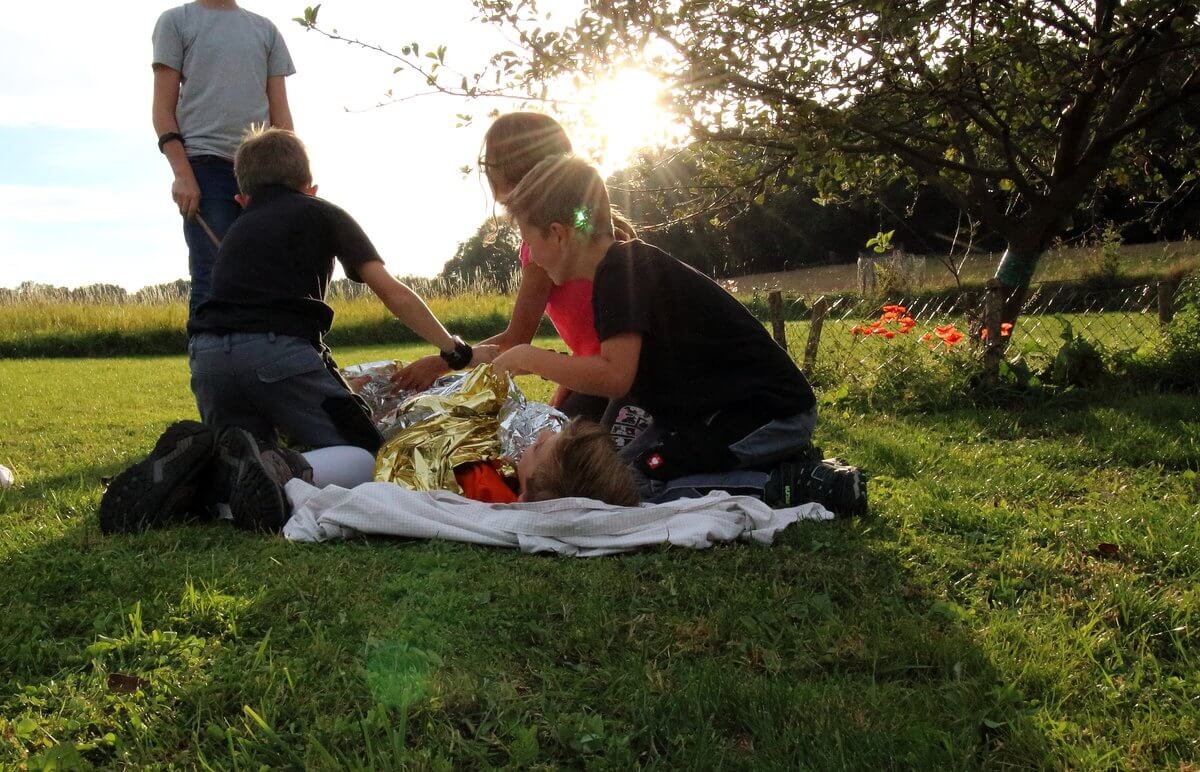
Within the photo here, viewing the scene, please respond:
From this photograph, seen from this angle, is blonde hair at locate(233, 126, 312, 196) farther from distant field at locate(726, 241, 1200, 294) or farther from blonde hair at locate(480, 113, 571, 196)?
distant field at locate(726, 241, 1200, 294)

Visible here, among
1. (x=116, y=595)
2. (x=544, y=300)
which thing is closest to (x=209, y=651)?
(x=116, y=595)

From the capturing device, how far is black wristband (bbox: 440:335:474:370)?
4.01 m

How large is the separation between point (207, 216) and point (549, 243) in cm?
195

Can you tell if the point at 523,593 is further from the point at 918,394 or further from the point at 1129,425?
the point at 918,394

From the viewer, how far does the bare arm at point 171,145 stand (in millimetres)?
4312

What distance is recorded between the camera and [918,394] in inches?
228

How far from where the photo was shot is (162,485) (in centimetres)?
310

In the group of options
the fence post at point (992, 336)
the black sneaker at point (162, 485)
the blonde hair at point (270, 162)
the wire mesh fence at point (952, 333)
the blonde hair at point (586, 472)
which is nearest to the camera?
the black sneaker at point (162, 485)

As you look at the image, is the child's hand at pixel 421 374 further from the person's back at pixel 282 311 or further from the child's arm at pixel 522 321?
the person's back at pixel 282 311

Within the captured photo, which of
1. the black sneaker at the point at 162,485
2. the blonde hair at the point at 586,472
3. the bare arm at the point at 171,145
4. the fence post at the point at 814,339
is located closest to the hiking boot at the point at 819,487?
the blonde hair at the point at 586,472

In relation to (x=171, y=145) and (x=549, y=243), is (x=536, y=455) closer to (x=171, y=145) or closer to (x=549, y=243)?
(x=549, y=243)

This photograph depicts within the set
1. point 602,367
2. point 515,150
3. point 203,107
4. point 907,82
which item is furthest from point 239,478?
point 907,82

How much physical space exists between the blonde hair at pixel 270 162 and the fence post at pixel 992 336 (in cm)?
411

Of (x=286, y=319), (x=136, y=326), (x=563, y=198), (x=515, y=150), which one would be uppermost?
(x=515, y=150)
